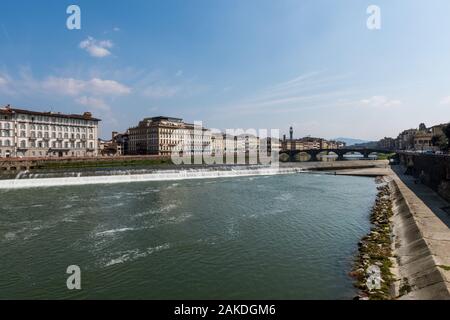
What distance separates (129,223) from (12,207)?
14018 millimetres

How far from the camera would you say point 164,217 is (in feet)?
84.2

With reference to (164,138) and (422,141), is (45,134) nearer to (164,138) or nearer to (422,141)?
(164,138)

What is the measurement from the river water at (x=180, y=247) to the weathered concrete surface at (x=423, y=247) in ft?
7.72

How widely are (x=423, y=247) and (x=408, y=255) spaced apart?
78cm

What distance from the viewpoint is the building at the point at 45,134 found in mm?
79312

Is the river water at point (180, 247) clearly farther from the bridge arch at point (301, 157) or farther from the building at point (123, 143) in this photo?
the bridge arch at point (301, 157)

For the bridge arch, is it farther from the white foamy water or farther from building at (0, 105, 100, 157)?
building at (0, 105, 100, 157)

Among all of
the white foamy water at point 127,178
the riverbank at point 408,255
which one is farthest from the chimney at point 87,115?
the riverbank at point 408,255

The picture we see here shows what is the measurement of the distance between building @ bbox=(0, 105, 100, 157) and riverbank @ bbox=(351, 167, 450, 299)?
8488 centimetres

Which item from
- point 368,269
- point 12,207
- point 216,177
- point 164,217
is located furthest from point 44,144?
point 368,269

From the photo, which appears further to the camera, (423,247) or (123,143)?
(123,143)

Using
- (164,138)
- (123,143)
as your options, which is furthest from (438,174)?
(123,143)

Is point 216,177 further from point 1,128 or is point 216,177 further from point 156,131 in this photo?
point 156,131

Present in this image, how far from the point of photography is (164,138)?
123 meters
